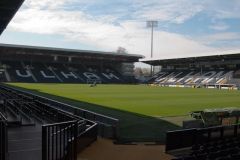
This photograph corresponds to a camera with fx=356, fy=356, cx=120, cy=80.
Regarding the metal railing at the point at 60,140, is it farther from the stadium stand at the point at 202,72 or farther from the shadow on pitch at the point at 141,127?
the stadium stand at the point at 202,72

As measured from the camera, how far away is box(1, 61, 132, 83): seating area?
3017 inches

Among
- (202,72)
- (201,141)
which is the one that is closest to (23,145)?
(201,141)

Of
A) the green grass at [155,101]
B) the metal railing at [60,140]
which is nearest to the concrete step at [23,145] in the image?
the metal railing at [60,140]

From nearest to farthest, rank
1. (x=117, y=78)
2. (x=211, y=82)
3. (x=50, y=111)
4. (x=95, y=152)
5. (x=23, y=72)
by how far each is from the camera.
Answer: (x=95, y=152) < (x=50, y=111) < (x=211, y=82) < (x=23, y=72) < (x=117, y=78)

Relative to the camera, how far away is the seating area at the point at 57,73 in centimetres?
7662

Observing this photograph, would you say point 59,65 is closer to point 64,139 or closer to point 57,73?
point 57,73

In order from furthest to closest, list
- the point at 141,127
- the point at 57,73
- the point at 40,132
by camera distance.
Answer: the point at 57,73 → the point at 141,127 → the point at 40,132

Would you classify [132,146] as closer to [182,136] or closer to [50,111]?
[182,136]

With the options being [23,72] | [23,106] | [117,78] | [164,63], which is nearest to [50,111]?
[23,106]

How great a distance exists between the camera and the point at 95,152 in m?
11.2

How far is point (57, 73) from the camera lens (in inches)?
3285

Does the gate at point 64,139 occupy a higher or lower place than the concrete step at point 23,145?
higher

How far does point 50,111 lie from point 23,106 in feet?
11.9

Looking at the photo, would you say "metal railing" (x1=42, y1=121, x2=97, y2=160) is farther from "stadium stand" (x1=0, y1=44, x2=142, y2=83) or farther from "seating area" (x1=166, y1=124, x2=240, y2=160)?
"stadium stand" (x1=0, y1=44, x2=142, y2=83)
